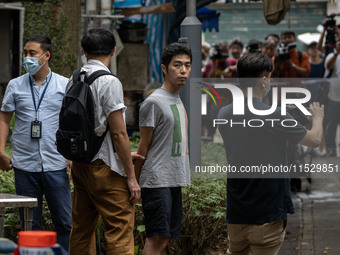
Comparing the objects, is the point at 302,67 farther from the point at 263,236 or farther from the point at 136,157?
the point at 263,236

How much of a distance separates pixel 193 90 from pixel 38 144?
3945 mm

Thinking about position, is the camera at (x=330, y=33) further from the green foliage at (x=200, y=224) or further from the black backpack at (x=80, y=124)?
the black backpack at (x=80, y=124)

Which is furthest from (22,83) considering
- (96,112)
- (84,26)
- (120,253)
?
(84,26)

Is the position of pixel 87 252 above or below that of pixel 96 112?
below

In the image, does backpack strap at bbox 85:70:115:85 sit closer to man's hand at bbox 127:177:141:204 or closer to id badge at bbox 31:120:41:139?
man's hand at bbox 127:177:141:204

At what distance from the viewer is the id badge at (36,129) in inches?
273

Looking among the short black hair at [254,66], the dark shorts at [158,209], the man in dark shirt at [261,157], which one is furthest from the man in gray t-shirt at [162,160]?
the short black hair at [254,66]

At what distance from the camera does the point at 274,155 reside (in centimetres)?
572

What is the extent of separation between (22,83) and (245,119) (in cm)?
226

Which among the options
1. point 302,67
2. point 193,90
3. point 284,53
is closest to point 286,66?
point 284,53

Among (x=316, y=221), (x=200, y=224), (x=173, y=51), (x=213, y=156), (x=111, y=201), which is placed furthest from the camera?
(x=213, y=156)

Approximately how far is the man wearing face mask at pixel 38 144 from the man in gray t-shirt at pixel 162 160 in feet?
3.03

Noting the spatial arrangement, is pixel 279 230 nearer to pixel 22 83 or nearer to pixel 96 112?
pixel 96 112

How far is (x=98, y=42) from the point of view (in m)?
6.13
